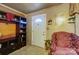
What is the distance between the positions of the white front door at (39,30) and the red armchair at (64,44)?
0.59 ft

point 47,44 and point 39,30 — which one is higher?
point 39,30

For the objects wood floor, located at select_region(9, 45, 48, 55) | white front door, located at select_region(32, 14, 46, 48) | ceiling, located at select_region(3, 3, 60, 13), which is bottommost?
wood floor, located at select_region(9, 45, 48, 55)

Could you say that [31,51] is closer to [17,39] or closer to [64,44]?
[17,39]

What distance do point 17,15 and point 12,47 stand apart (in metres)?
0.52

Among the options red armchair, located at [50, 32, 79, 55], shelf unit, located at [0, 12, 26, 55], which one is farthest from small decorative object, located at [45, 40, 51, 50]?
shelf unit, located at [0, 12, 26, 55]

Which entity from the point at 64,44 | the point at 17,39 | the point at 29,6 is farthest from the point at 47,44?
the point at 29,6

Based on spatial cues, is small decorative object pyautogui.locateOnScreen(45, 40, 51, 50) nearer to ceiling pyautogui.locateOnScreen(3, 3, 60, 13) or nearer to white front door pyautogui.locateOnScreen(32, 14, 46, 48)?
white front door pyautogui.locateOnScreen(32, 14, 46, 48)

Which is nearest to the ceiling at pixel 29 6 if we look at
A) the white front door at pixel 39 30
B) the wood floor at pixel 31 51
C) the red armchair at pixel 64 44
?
the white front door at pixel 39 30

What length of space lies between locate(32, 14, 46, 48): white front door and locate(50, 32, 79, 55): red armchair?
18 cm

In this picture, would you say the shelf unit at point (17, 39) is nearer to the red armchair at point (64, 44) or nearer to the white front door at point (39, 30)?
the white front door at point (39, 30)

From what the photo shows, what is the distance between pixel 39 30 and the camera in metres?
2.01

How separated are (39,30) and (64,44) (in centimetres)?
46

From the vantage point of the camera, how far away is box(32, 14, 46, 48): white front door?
6.48 ft
